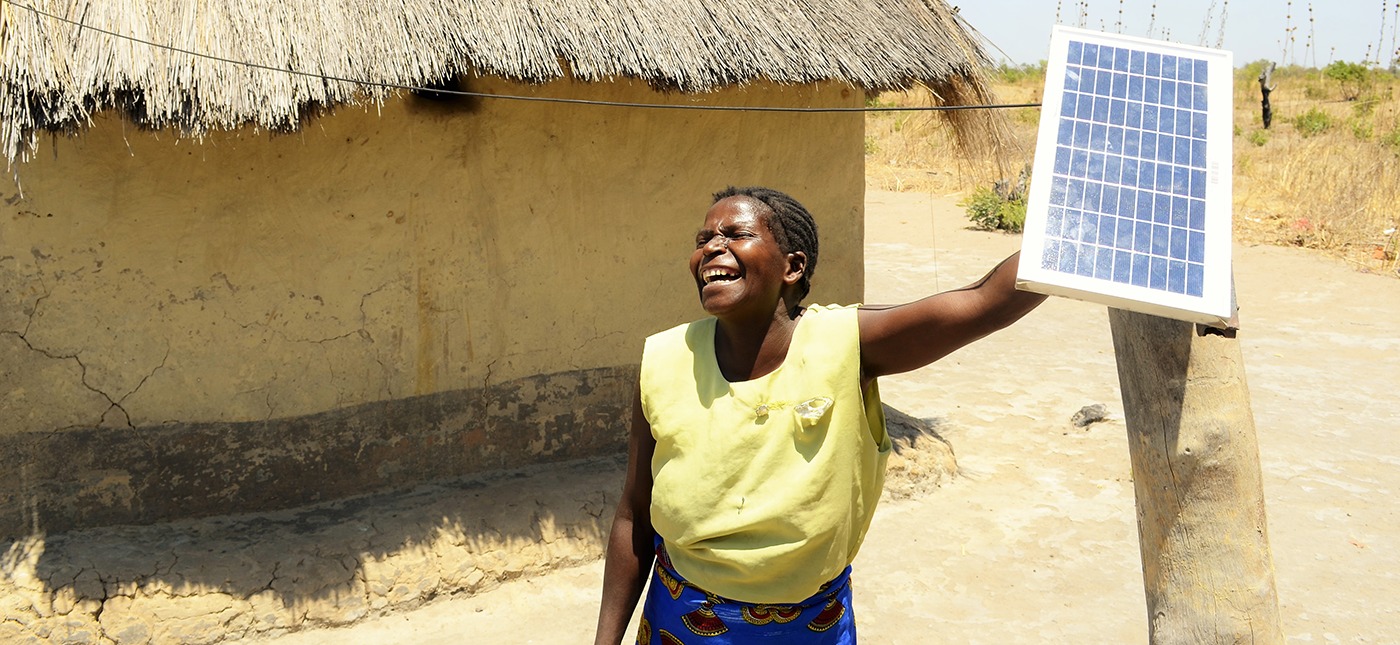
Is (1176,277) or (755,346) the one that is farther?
(755,346)

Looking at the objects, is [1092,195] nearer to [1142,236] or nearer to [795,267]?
[1142,236]

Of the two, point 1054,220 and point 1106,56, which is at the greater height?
point 1106,56

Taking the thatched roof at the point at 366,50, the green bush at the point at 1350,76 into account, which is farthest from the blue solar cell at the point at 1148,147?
the green bush at the point at 1350,76

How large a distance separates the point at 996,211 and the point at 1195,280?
10.5m

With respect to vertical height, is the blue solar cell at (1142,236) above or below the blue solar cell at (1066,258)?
above

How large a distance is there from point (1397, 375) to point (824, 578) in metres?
6.61

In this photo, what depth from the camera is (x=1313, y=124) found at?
55.2 ft

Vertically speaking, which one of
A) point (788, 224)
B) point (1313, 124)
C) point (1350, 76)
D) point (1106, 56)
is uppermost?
point (1350, 76)

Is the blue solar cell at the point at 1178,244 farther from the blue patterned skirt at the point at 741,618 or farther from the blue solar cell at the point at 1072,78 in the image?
the blue patterned skirt at the point at 741,618

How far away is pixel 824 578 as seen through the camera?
187 centimetres

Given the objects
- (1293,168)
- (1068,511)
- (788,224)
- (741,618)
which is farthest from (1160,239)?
(1293,168)

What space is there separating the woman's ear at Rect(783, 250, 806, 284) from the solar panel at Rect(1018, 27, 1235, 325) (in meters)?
0.49

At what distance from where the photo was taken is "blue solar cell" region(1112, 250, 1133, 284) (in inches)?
61.9

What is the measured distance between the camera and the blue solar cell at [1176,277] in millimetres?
1553
